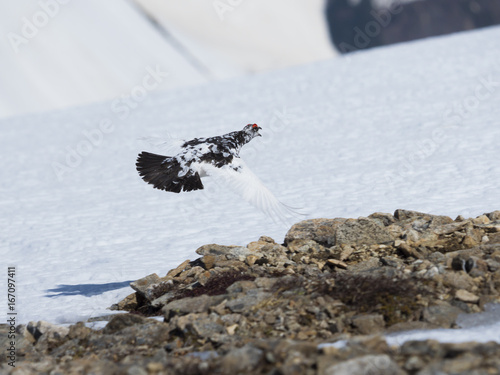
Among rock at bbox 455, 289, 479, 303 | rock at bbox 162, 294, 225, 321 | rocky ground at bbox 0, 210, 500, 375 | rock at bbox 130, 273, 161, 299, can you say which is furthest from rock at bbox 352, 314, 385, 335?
rock at bbox 130, 273, 161, 299

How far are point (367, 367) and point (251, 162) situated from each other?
10660mm

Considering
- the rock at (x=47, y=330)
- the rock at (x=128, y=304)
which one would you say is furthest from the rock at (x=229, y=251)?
the rock at (x=47, y=330)

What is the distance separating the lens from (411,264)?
574 centimetres

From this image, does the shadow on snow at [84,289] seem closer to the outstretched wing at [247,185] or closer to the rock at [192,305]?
the outstretched wing at [247,185]

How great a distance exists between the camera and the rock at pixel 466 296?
492 cm

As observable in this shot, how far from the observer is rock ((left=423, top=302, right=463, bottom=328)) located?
15.3ft

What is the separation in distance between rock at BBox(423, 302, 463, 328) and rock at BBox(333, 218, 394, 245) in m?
1.72

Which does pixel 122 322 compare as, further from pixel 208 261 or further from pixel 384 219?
pixel 384 219

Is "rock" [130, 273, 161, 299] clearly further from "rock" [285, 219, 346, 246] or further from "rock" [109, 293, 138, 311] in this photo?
"rock" [285, 219, 346, 246]

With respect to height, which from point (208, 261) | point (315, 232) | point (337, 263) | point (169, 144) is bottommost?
point (337, 263)

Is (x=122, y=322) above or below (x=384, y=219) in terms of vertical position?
below

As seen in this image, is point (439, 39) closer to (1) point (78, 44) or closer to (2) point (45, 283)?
(2) point (45, 283)

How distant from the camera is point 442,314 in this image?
4.76 meters

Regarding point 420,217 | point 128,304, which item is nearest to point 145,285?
point 128,304
